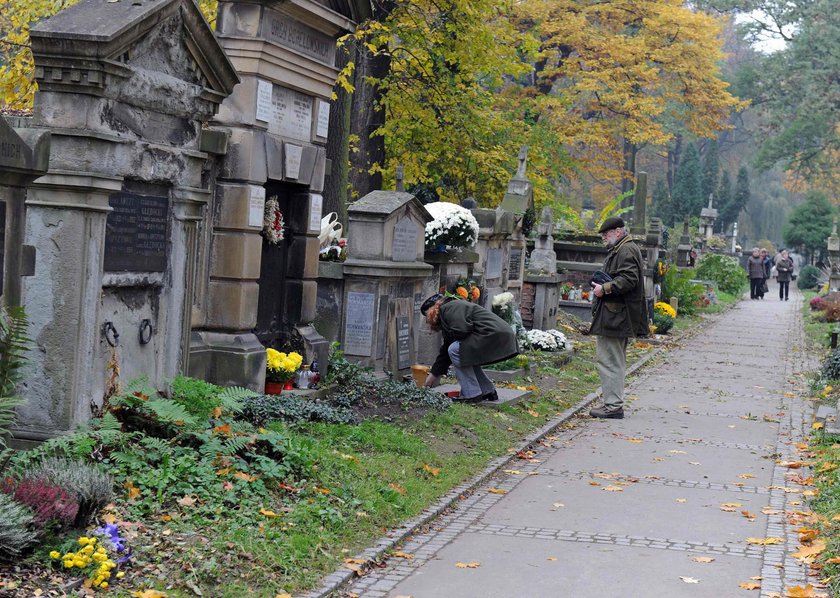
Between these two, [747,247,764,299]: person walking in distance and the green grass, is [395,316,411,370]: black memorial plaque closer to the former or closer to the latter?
the green grass

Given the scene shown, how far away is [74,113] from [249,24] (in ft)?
11.8

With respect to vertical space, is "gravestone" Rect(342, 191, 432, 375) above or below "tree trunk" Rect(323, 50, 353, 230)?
below

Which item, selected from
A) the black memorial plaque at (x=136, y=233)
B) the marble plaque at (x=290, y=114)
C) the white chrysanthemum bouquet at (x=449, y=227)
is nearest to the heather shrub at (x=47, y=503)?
the black memorial plaque at (x=136, y=233)

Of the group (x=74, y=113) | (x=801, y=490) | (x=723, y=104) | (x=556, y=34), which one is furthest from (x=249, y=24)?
(x=723, y=104)

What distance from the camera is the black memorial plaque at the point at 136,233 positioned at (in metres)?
7.46

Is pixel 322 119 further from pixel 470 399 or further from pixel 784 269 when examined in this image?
pixel 784 269

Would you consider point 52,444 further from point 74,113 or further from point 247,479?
point 74,113

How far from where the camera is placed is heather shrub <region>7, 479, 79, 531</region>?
5.58 metres

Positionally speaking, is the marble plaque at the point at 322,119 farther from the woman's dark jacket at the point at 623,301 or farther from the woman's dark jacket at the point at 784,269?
the woman's dark jacket at the point at 784,269

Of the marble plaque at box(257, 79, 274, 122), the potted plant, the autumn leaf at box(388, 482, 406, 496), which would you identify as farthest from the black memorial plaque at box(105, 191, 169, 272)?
the potted plant

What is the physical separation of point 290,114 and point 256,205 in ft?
3.65

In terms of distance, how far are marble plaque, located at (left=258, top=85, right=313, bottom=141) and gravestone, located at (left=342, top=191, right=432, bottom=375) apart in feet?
4.52

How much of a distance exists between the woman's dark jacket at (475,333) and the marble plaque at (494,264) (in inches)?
186

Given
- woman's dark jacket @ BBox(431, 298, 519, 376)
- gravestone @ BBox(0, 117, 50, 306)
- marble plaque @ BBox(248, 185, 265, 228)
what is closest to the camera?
gravestone @ BBox(0, 117, 50, 306)
